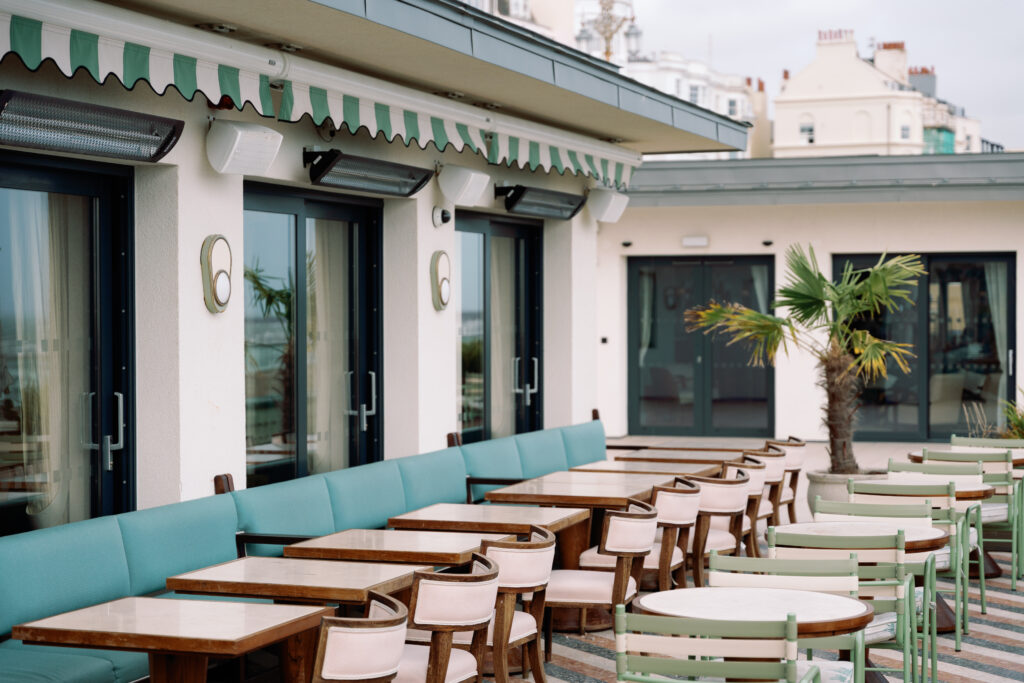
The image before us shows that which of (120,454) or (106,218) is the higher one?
(106,218)

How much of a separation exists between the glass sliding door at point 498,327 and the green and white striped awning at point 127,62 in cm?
365

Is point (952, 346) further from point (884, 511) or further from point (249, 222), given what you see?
point (249, 222)

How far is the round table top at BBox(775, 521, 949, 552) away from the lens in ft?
18.0

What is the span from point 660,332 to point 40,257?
36.9ft

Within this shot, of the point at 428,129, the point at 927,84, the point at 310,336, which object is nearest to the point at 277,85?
the point at 428,129

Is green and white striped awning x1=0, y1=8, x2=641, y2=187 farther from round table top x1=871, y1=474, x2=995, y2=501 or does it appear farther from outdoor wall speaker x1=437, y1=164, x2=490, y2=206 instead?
round table top x1=871, y1=474, x2=995, y2=501

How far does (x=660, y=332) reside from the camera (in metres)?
16.1

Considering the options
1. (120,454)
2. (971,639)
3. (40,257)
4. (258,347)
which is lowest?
(971,639)

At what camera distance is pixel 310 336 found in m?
7.68

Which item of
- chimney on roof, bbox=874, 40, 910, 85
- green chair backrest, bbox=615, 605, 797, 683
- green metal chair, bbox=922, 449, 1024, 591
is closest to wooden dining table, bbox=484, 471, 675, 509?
green metal chair, bbox=922, 449, 1024, 591

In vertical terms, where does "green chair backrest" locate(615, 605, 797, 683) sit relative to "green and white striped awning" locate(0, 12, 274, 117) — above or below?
below

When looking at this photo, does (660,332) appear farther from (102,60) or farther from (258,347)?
(102,60)

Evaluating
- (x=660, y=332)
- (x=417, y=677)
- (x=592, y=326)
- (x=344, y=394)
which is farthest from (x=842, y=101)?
(x=417, y=677)

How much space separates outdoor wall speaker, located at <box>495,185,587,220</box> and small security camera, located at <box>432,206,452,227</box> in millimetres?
876
